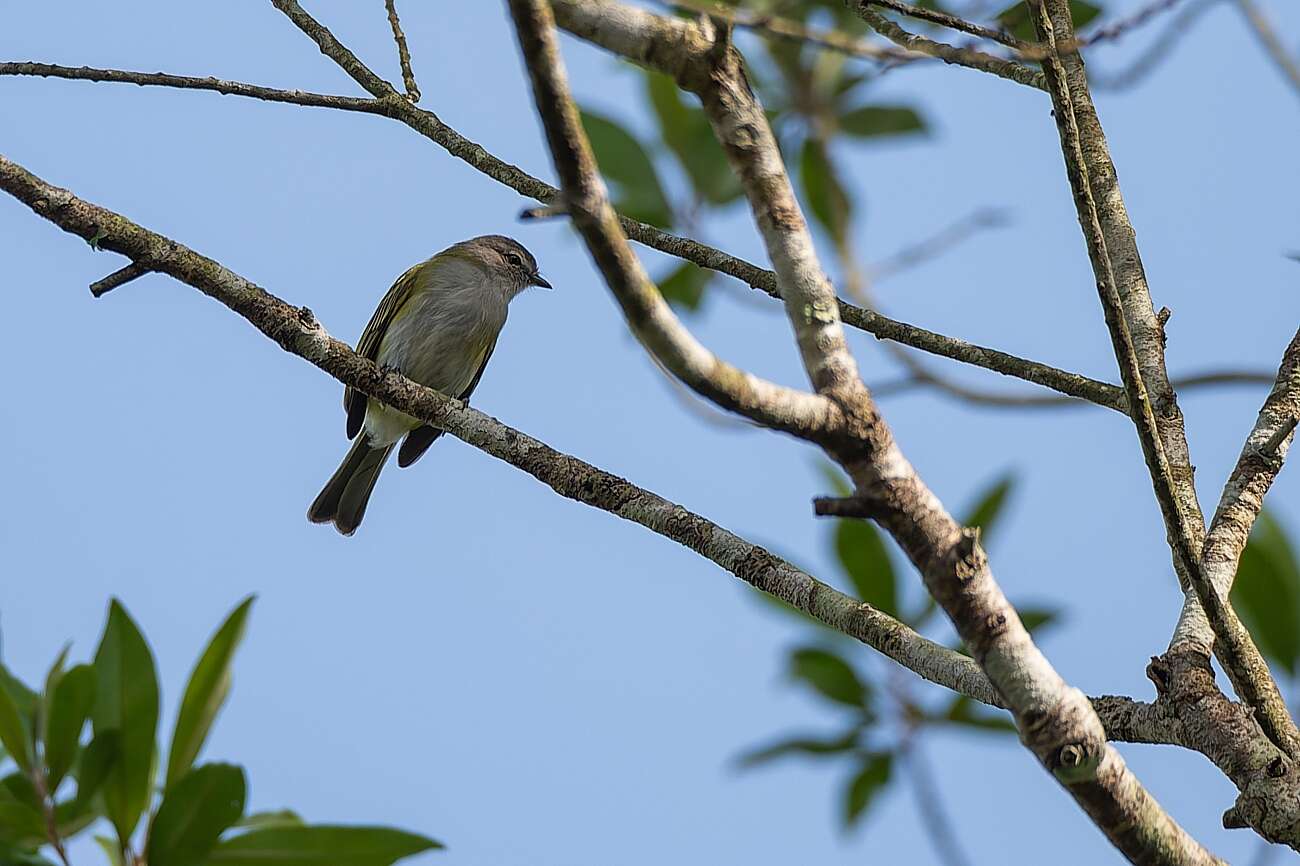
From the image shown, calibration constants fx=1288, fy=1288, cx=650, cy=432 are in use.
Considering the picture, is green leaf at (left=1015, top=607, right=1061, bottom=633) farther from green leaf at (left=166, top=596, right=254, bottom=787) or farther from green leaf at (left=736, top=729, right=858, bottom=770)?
green leaf at (left=166, top=596, right=254, bottom=787)

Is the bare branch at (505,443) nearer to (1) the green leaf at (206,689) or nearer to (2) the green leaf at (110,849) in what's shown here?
(1) the green leaf at (206,689)

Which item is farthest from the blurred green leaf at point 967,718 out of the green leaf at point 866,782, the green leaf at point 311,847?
the green leaf at point 311,847

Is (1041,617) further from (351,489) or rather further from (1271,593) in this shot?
(351,489)

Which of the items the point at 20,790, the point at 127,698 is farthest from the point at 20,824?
the point at 127,698

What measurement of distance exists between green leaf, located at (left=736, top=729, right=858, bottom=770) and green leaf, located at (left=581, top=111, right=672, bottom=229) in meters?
2.09

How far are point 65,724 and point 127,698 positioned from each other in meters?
0.18

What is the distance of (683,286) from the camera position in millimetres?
5379

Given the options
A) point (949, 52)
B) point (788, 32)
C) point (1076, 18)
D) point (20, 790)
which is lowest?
point (20, 790)

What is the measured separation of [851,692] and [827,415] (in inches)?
138

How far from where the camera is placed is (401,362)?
25.3 feet

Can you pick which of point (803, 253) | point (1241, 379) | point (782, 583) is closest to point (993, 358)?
point (1241, 379)

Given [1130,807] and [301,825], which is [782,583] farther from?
[301,825]

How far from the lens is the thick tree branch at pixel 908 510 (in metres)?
1.90

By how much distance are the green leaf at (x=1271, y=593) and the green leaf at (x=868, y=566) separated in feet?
6.15
